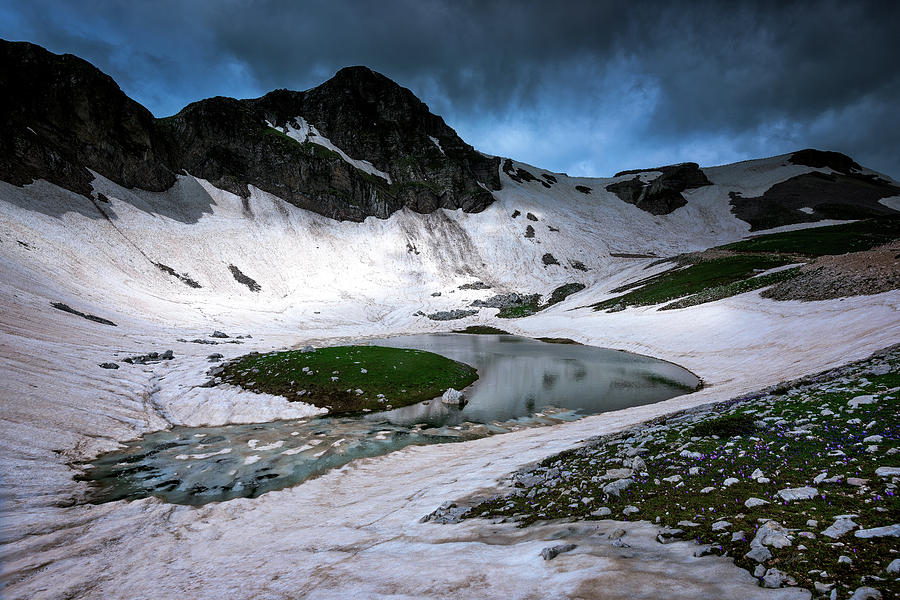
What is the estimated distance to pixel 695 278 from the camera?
59625 millimetres

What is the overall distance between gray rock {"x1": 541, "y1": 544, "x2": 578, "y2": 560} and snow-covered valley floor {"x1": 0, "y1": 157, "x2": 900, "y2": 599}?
5.1 inches

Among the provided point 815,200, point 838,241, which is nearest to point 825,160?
point 815,200

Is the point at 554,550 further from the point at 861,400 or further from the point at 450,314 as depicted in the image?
the point at 450,314

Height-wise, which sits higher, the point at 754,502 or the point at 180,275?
the point at 180,275

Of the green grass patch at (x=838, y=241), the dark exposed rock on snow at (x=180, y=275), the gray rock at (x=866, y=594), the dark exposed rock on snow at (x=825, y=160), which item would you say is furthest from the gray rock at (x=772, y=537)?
the dark exposed rock on snow at (x=825, y=160)

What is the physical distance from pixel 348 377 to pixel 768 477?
22638 mm

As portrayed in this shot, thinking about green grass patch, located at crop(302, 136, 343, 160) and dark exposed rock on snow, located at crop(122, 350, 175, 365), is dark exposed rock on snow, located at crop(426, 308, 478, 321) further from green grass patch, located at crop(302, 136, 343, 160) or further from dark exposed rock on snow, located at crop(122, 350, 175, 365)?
green grass patch, located at crop(302, 136, 343, 160)

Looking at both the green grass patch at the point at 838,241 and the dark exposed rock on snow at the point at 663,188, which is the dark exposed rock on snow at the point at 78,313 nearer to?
the green grass patch at the point at 838,241

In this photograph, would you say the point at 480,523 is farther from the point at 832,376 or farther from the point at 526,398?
the point at 526,398

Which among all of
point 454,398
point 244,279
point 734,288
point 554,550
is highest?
point 244,279

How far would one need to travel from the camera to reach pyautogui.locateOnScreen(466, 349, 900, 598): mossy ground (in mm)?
4129

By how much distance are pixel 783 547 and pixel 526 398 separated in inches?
832

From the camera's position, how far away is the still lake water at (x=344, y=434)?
42.8 ft

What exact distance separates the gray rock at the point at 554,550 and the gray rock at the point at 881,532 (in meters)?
3.27
